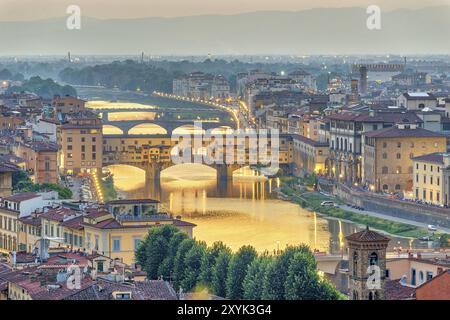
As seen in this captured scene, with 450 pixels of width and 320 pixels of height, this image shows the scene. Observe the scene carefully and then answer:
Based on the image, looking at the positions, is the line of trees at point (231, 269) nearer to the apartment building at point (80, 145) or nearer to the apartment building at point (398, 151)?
the apartment building at point (398, 151)

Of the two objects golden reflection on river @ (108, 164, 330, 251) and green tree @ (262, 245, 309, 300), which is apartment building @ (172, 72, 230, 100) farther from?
green tree @ (262, 245, 309, 300)

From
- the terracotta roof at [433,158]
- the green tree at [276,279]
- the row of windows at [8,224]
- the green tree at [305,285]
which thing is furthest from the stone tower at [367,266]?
the terracotta roof at [433,158]

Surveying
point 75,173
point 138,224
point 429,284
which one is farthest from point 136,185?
point 429,284

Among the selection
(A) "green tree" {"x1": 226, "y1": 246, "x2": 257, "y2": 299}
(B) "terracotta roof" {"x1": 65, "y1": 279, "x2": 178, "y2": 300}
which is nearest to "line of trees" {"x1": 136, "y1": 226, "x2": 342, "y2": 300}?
(A) "green tree" {"x1": 226, "y1": 246, "x2": 257, "y2": 299}

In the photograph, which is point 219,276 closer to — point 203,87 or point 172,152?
point 172,152

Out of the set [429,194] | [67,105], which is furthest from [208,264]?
[67,105]
